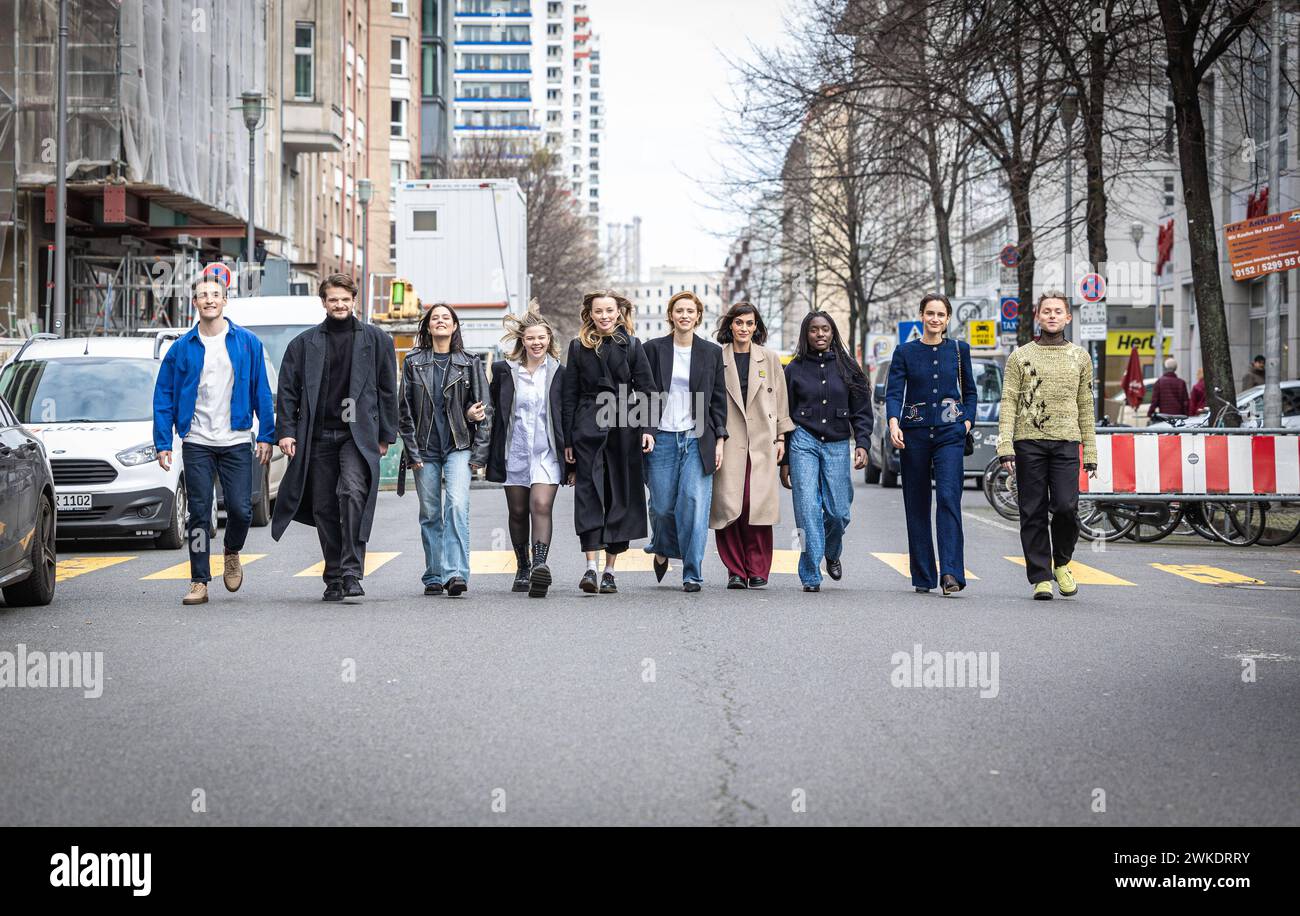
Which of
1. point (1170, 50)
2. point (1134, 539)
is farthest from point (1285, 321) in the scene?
point (1134, 539)

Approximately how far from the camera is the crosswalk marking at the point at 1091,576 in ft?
45.0

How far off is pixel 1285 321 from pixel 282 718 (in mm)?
33835

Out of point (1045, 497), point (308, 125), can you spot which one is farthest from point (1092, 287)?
point (308, 125)

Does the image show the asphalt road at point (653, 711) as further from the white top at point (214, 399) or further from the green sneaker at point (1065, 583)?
the white top at point (214, 399)

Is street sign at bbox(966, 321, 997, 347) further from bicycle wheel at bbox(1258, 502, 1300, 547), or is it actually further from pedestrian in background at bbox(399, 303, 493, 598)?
pedestrian in background at bbox(399, 303, 493, 598)

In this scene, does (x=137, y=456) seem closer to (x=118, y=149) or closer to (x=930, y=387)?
(x=930, y=387)

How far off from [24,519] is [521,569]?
3.23 metres

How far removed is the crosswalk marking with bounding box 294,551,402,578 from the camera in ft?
46.3

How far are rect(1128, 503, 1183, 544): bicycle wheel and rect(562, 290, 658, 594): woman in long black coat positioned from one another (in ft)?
24.6

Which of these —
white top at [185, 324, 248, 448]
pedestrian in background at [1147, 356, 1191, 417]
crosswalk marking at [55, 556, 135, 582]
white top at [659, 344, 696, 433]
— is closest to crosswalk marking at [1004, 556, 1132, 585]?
white top at [659, 344, 696, 433]

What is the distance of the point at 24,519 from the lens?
10891 mm

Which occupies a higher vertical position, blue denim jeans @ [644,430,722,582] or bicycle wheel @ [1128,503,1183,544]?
blue denim jeans @ [644,430,722,582]

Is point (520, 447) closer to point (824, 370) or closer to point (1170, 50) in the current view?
point (824, 370)

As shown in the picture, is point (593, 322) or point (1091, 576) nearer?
point (593, 322)
